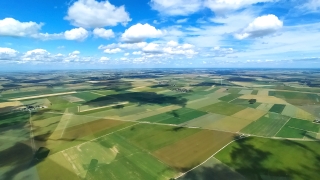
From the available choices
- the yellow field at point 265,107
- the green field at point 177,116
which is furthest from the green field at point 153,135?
the yellow field at point 265,107

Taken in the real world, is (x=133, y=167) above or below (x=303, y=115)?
below

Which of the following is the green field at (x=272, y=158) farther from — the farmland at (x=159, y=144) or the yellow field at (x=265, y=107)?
the yellow field at (x=265, y=107)

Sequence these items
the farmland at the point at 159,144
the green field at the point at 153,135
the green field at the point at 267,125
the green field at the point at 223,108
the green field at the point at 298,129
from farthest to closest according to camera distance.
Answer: the green field at the point at 223,108 → the green field at the point at 267,125 → the green field at the point at 298,129 → the green field at the point at 153,135 → the farmland at the point at 159,144

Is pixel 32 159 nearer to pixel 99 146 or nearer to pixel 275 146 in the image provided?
pixel 99 146

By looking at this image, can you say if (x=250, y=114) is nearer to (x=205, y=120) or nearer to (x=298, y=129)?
(x=298, y=129)

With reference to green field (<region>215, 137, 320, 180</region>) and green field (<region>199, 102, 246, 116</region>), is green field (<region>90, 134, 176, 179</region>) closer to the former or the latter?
green field (<region>215, 137, 320, 180</region>)

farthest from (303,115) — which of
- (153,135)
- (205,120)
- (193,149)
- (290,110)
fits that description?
(153,135)
